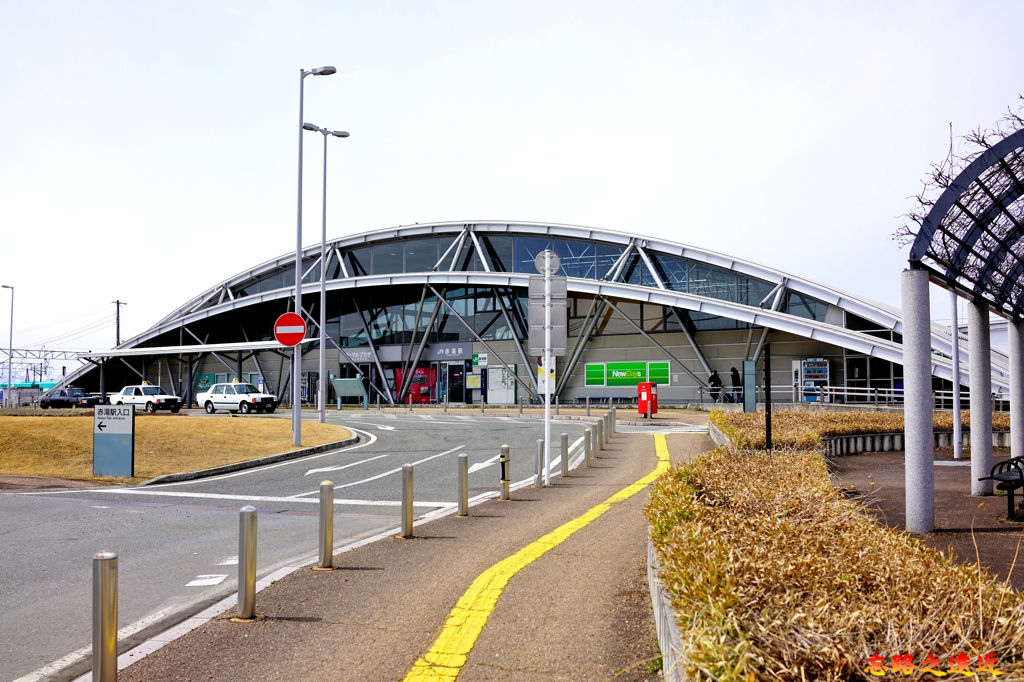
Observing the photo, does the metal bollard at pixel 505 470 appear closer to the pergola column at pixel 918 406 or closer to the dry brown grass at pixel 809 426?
the dry brown grass at pixel 809 426

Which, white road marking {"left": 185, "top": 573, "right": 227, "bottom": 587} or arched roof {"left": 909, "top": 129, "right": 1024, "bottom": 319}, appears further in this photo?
arched roof {"left": 909, "top": 129, "right": 1024, "bottom": 319}

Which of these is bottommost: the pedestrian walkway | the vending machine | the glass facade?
the pedestrian walkway

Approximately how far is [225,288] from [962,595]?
65.9 m

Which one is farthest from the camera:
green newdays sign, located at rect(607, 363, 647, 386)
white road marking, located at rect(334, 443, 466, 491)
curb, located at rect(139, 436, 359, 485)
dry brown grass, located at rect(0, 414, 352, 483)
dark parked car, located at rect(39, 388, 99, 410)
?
dark parked car, located at rect(39, 388, 99, 410)

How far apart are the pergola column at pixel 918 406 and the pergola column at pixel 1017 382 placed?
12.5ft

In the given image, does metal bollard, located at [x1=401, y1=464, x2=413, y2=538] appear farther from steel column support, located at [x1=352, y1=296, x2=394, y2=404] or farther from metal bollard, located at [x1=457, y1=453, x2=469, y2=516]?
steel column support, located at [x1=352, y1=296, x2=394, y2=404]

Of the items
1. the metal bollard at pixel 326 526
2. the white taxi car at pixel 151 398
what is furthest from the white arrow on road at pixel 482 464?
the white taxi car at pixel 151 398

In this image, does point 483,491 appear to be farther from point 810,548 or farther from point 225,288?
point 225,288

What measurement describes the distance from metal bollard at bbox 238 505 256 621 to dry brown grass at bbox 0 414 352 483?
11.4 m

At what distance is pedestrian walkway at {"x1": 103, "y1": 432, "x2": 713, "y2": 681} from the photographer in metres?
4.87

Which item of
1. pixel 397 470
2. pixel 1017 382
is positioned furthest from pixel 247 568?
pixel 397 470

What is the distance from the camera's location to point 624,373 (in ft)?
157

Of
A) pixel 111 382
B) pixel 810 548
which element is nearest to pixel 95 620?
pixel 810 548

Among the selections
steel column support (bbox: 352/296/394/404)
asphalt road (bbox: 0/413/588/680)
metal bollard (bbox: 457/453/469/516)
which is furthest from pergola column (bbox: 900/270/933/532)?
steel column support (bbox: 352/296/394/404)
